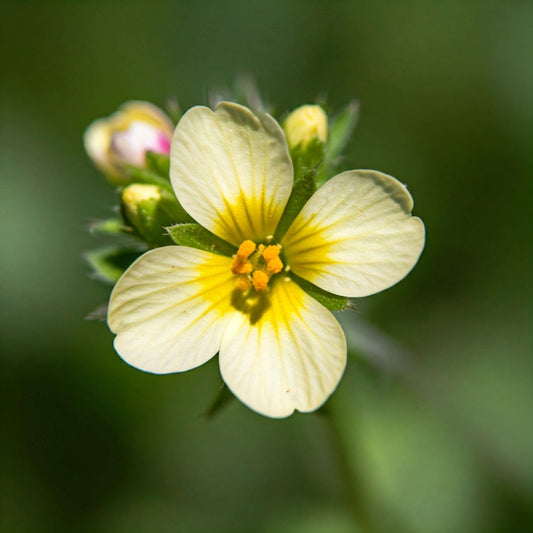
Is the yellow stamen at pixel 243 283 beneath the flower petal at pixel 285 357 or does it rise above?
above

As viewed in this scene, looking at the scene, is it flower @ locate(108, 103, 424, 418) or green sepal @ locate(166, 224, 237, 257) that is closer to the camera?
flower @ locate(108, 103, 424, 418)

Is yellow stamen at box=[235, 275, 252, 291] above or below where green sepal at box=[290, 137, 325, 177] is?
below

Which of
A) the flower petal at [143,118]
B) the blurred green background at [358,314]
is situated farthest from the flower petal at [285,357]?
the blurred green background at [358,314]

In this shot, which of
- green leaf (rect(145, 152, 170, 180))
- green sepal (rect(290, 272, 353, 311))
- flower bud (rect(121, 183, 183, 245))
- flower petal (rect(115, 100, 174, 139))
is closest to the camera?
green sepal (rect(290, 272, 353, 311))

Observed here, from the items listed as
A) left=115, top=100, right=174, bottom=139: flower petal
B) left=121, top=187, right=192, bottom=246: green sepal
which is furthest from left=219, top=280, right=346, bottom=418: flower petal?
left=115, top=100, right=174, bottom=139: flower petal

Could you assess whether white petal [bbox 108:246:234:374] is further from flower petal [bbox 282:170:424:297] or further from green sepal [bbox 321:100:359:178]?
green sepal [bbox 321:100:359:178]

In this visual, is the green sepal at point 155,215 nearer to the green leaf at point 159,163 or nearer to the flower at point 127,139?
the green leaf at point 159,163

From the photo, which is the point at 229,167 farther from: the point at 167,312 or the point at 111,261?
the point at 111,261
